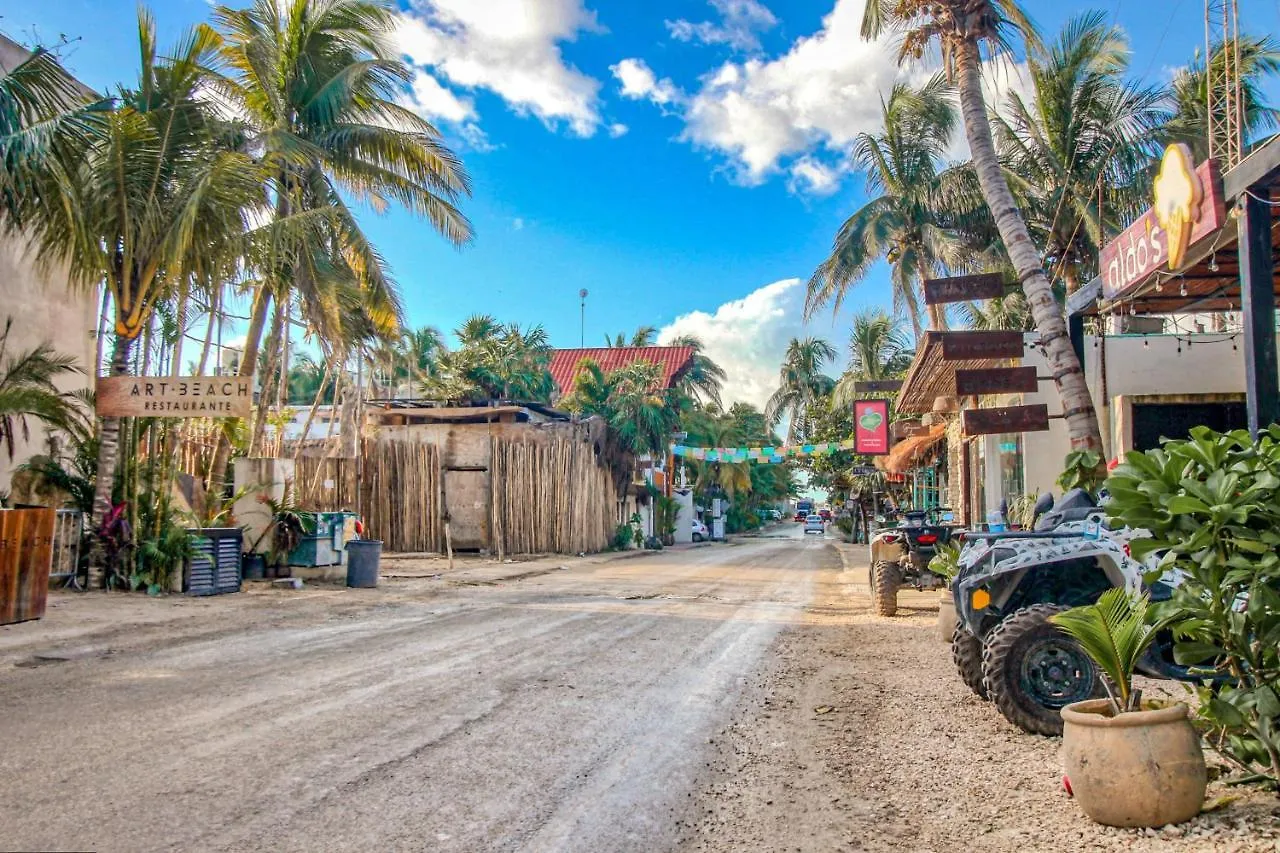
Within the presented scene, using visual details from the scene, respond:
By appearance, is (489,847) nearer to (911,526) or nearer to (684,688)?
(684,688)

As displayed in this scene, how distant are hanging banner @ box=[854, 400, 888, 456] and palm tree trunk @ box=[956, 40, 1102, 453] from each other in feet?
40.9

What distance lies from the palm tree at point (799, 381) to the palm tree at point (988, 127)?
34570 millimetres

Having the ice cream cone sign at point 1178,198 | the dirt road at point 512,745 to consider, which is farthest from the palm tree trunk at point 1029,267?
the dirt road at point 512,745

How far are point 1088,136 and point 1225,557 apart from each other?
18787 millimetres

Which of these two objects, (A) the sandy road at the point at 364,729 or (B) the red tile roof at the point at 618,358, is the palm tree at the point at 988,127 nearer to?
(A) the sandy road at the point at 364,729

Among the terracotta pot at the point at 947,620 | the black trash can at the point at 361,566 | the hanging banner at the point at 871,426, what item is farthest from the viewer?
the hanging banner at the point at 871,426

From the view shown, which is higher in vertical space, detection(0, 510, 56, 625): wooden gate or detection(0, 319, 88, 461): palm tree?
detection(0, 319, 88, 461): palm tree

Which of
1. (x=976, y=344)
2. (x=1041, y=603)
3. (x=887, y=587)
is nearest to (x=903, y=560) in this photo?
(x=887, y=587)

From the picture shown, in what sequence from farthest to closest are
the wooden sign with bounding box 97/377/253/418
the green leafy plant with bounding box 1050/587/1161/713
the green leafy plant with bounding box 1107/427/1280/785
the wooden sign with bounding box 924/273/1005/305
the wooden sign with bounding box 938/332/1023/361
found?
the wooden sign with bounding box 924/273/1005/305, the wooden sign with bounding box 938/332/1023/361, the wooden sign with bounding box 97/377/253/418, the green leafy plant with bounding box 1050/587/1161/713, the green leafy plant with bounding box 1107/427/1280/785

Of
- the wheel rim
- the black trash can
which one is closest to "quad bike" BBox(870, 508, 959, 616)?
the wheel rim

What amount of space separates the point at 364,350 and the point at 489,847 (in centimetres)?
1688

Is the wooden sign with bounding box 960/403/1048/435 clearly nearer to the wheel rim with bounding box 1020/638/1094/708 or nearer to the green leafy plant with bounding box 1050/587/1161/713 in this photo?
the wheel rim with bounding box 1020/638/1094/708

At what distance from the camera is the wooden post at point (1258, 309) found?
27.0ft

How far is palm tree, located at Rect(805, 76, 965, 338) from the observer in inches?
945
